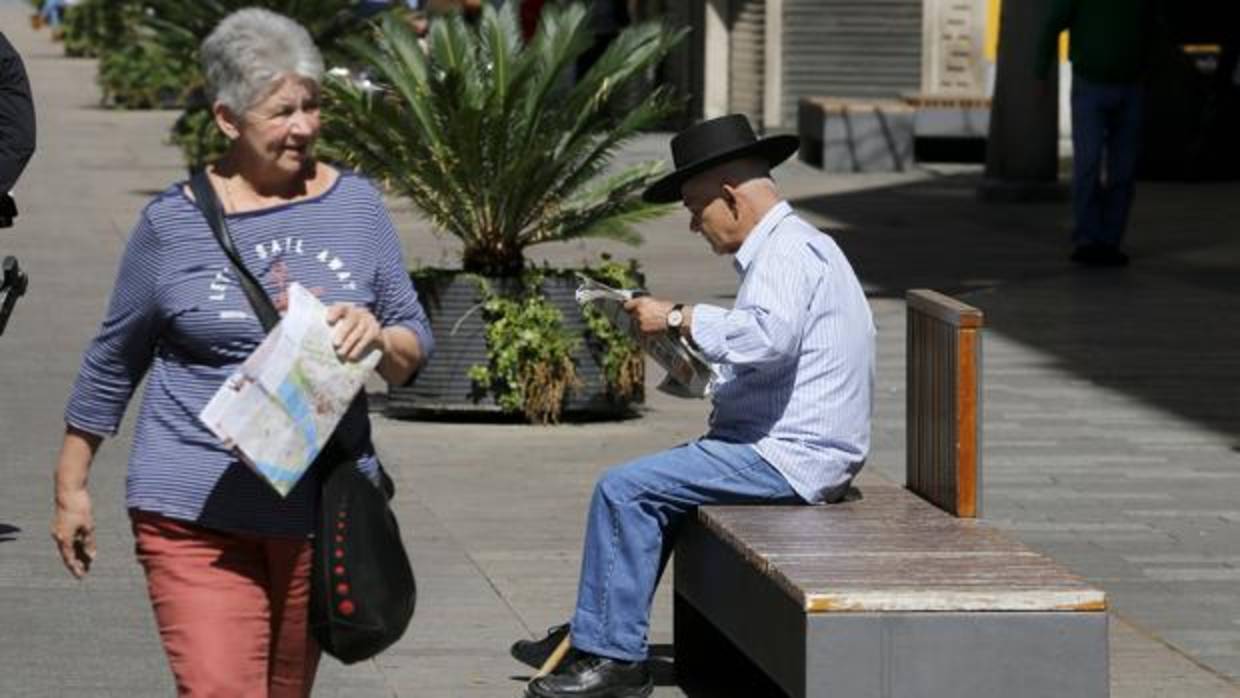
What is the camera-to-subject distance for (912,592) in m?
6.33

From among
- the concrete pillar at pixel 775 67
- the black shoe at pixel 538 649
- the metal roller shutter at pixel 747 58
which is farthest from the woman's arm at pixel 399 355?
the metal roller shutter at pixel 747 58

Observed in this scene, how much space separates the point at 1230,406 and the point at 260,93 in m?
7.88

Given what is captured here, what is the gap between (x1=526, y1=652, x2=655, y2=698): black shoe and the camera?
23.7ft

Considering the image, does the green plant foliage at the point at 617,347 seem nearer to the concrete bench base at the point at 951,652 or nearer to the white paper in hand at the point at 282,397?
the concrete bench base at the point at 951,652

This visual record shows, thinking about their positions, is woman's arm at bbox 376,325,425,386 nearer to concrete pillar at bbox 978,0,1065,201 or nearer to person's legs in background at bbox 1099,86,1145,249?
person's legs in background at bbox 1099,86,1145,249

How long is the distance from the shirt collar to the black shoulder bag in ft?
7.37

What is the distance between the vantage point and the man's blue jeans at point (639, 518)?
727 cm

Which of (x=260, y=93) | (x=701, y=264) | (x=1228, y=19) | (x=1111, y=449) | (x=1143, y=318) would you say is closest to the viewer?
(x=260, y=93)

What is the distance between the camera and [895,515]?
290 inches

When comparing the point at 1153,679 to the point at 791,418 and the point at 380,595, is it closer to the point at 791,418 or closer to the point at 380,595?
the point at 791,418

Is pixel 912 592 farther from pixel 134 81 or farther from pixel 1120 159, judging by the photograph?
pixel 134 81

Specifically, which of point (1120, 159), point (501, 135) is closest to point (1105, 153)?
point (1120, 159)

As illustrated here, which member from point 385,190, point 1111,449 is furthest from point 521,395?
point 1111,449

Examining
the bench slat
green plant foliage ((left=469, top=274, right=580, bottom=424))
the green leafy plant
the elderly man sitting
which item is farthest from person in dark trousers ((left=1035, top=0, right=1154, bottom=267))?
the green leafy plant
